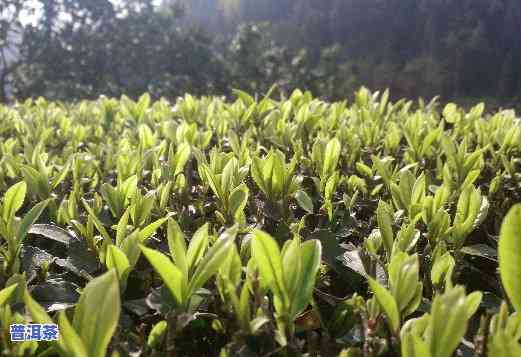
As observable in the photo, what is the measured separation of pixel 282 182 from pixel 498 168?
3.07 ft

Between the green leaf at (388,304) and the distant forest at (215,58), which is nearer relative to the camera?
the green leaf at (388,304)

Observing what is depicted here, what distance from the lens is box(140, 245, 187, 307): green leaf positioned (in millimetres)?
812

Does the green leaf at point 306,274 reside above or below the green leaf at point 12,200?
below

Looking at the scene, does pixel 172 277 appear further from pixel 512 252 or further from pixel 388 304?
pixel 512 252

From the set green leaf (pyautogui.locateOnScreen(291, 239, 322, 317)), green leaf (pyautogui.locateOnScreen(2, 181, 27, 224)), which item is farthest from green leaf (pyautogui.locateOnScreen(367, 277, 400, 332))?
green leaf (pyautogui.locateOnScreen(2, 181, 27, 224))

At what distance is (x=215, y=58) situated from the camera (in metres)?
21.8

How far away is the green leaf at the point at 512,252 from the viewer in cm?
72

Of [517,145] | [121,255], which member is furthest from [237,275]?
[517,145]

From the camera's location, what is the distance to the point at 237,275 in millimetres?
875

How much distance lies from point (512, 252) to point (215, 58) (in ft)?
71.9

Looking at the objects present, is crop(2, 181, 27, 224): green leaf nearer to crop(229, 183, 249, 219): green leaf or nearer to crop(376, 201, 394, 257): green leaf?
crop(229, 183, 249, 219): green leaf

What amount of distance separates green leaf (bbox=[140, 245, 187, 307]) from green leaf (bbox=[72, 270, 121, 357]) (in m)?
0.11

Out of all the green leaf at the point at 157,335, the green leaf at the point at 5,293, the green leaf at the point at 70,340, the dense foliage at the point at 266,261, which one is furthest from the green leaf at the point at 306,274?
the green leaf at the point at 5,293

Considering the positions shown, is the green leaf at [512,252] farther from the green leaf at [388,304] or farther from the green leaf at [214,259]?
the green leaf at [214,259]
